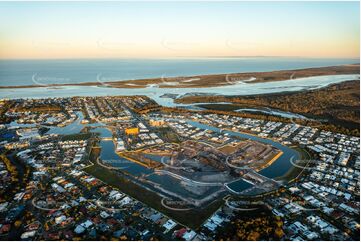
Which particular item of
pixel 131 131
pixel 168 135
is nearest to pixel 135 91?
pixel 131 131

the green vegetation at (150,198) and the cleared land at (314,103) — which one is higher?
the cleared land at (314,103)

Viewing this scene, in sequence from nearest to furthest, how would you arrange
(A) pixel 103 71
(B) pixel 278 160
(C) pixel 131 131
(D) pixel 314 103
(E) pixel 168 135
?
(B) pixel 278 160 → (E) pixel 168 135 → (C) pixel 131 131 → (D) pixel 314 103 → (A) pixel 103 71

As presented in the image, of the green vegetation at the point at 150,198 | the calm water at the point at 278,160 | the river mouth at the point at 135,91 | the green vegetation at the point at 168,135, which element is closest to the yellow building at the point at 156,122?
the green vegetation at the point at 168,135

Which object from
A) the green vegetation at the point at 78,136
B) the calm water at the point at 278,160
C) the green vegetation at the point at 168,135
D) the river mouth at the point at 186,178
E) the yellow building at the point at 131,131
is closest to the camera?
the river mouth at the point at 186,178

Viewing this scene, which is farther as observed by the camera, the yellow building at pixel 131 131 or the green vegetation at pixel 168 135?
the yellow building at pixel 131 131

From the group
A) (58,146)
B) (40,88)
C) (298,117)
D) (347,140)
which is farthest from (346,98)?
(40,88)

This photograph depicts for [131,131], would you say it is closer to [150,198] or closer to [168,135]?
[168,135]

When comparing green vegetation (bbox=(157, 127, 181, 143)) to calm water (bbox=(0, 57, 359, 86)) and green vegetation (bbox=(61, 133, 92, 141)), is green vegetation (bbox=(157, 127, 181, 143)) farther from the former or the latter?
calm water (bbox=(0, 57, 359, 86))

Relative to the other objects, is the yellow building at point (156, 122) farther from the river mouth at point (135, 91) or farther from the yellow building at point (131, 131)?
the river mouth at point (135, 91)

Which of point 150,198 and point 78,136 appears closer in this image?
point 150,198

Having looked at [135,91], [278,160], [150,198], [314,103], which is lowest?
[150,198]

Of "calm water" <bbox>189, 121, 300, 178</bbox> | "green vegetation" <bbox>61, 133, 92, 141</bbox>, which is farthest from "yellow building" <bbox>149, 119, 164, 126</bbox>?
"calm water" <bbox>189, 121, 300, 178</bbox>
